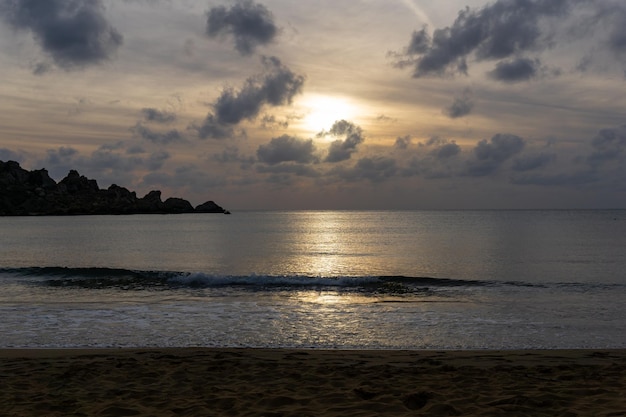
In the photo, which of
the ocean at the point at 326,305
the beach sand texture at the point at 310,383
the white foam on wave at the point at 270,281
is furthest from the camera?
the white foam on wave at the point at 270,281

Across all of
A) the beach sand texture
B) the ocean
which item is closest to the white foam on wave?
the ocean

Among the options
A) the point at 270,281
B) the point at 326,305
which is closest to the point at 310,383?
the point at 326,305

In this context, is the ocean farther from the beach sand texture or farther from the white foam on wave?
the beach sand texture

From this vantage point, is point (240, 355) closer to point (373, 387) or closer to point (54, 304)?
point (373, 387)

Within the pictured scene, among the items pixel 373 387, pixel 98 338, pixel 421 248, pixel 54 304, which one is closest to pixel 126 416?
pixel 373 387

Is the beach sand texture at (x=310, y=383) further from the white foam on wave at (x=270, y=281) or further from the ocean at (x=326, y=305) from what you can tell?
the white foam on wave at (x=270, y=281)

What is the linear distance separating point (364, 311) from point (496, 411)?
13.7 m

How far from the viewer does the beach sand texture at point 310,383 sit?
8.66 meters

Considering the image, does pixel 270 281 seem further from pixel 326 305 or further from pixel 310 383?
pixel 310 383

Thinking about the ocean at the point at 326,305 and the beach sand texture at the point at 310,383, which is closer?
the beach sand texture at the point at 310,383

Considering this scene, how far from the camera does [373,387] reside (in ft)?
32.9

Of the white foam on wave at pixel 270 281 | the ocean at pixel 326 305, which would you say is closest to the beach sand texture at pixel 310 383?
the ocean at pixel 326 305

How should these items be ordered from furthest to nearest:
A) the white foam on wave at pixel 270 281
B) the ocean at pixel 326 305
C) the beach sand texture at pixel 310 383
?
1. the white foam on wave at pixel 270 281
2. the ocean at pixel 326 305
3. the beach sand texture at pixel 310 383

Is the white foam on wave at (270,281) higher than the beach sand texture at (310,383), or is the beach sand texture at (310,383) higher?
the beach sand texture at (310,383)
